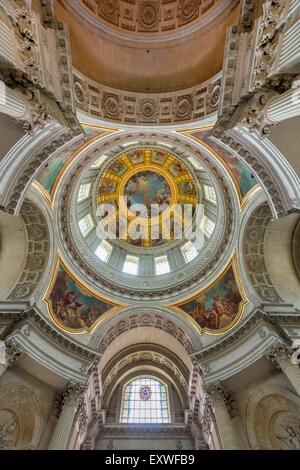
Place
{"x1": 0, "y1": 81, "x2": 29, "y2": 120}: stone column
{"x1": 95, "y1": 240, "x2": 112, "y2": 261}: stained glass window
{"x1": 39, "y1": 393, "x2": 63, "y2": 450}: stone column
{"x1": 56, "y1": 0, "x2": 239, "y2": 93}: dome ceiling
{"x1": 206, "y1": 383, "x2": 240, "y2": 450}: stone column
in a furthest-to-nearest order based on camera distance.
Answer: {"x1": 95, "y1": 240, "x2": 112, "y2": 261}: stained glass window
{"x1": 39, "y1": 393, "x2": 63, "y2": 450}: stone column
{"x1": 206, "y1": 383, "x2": 240, "y2": 450}: stone column
{"x1": 56, "y1": 0, "x2": 239, "y2": 93}: dome ceiling
{"x1": 0, "y1": 81, "x2": 29, "y2": 120}: stone column

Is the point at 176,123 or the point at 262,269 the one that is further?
the point at 262,269

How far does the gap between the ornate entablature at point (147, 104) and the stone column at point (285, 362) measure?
1024 cm

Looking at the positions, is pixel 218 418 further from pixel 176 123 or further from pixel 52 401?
pixel 176 123

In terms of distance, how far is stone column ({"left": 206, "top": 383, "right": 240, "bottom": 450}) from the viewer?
1130cm

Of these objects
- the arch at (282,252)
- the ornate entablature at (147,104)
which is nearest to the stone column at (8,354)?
the ornate entablature at (147,104)

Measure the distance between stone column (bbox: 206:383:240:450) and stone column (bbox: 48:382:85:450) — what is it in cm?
631

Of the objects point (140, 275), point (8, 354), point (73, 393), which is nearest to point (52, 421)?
point (73, 393)

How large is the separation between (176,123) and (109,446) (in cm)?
1746

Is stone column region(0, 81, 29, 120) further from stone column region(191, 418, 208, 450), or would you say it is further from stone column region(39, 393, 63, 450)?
stone column region(191, 418, 208, 450)

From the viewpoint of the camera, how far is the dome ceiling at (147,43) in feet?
29.6

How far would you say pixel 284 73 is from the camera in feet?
20.8

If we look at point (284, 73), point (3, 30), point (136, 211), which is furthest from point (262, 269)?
point (3, 30)

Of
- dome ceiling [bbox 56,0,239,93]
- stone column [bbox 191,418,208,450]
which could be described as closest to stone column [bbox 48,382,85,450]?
stone column [bbox 191,418,208,450]

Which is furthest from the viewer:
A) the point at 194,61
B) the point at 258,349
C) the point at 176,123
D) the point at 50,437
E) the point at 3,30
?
the point at 258,349
